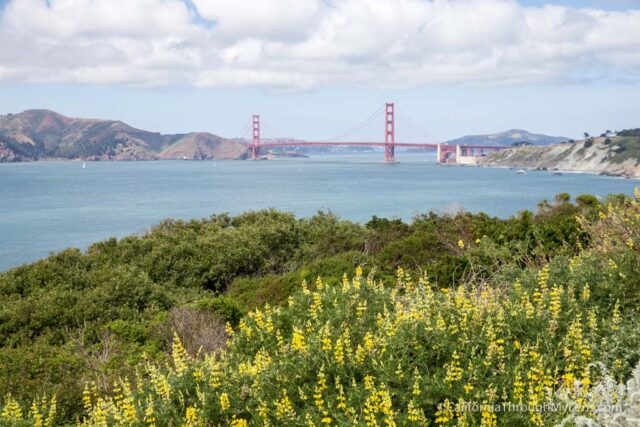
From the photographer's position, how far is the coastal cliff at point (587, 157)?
9788 centimetres

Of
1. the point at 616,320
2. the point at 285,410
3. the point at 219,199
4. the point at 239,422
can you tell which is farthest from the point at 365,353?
the point at 219,199

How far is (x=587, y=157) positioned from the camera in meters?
107

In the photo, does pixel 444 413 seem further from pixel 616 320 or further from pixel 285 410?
pixel 616 320

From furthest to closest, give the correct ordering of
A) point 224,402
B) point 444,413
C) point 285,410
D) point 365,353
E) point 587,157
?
point 587,157 < point 365,353 < point 224,402 < point 285,410 < point 444,413

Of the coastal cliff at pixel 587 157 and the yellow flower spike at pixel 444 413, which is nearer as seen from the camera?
the yellow flower spike at pixel 444 413

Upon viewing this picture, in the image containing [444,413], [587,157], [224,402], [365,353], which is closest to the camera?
[444,413]

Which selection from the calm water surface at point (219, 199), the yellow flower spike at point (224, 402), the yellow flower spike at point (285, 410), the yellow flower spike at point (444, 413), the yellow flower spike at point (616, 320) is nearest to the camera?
the yellow flower spike at point (444, 413)

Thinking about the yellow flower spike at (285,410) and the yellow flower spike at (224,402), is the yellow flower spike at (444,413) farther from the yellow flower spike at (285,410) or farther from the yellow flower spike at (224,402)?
the yellow flower spike at (224,402)

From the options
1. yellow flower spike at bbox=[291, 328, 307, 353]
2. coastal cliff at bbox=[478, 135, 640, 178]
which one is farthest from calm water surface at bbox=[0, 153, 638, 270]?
yellow flower spike at bbox=[291, 328, 307, 353]

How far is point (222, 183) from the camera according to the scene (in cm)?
8575

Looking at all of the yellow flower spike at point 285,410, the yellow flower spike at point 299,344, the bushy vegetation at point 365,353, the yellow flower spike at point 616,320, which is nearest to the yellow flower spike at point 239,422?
the bushy vegetation at point 365,353

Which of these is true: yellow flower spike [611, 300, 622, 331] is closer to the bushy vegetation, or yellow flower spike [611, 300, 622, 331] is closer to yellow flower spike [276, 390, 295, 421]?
the bushy vegetation

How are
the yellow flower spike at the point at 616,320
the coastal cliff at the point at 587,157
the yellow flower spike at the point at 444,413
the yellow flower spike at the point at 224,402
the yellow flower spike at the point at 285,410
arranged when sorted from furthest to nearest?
the coastal cliff at the point at 587,157
the yellow flower spike at the point at 616,320
the yellow flower spike at the point at 224,402
the yellow flower spike at the point at 285,410
the yellow flower spike at the point at 444,413

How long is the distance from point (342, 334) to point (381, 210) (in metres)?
47.4
